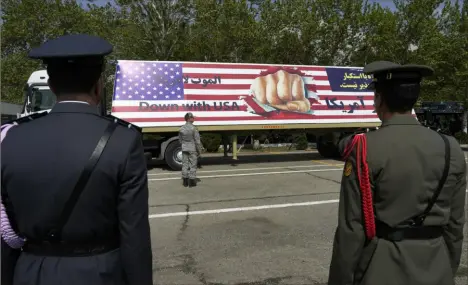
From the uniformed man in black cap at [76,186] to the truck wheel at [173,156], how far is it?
1157cm

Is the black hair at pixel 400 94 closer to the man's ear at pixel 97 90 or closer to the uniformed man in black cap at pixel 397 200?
the uniformed man in black cap at pixel 397 200

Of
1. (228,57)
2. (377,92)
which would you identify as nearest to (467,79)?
(228,57)

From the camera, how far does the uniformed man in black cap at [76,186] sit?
1.76 meters

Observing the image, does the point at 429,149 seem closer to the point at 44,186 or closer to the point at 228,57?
the point at 44,186

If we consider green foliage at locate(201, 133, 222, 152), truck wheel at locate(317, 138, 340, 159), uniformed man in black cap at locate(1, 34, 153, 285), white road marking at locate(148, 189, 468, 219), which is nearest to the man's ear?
uniformed man in black cap at locate(1, 34, 153, 285)

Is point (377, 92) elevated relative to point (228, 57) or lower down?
lower down

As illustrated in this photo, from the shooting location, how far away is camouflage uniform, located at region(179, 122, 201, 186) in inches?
411

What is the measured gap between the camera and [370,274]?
2209mm

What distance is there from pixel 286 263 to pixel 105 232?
3.49 m

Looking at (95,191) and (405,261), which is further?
(405,261)

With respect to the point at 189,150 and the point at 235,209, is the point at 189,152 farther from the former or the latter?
the point at 235,209

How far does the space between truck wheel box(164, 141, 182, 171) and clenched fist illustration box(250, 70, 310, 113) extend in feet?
10.6

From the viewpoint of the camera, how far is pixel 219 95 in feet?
45.6

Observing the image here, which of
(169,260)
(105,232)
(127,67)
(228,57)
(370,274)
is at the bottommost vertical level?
(169,260)
